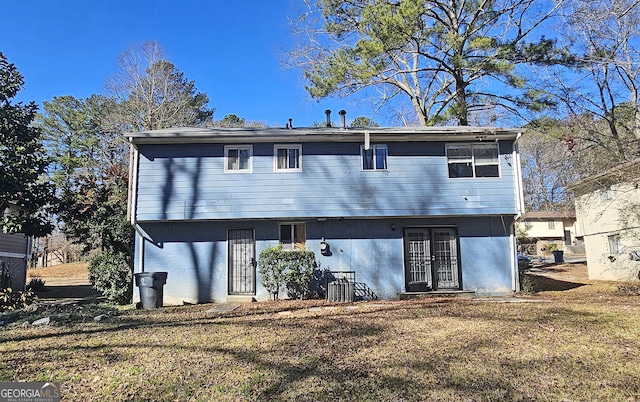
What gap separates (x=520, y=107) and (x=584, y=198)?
202 inches

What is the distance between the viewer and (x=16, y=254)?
14875 mm

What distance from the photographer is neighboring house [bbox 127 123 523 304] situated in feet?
35.9

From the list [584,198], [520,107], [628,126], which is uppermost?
[520,107]

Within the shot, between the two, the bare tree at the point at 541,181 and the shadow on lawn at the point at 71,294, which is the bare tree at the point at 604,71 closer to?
the bare tree at the point at 541,181

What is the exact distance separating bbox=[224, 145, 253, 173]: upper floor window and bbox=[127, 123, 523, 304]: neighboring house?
28mm

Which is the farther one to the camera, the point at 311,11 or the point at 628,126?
the point at 311,11

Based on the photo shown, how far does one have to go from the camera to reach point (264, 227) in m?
11.3

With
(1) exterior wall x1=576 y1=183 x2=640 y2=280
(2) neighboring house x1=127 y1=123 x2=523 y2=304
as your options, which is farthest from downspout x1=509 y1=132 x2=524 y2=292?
(1) exterior wall x1=576 y1=183 x2=640 y2=280

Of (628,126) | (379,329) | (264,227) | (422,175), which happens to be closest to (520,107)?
(628,126)

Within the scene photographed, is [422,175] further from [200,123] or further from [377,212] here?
[200,123]

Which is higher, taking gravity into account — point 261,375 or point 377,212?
point 377,212

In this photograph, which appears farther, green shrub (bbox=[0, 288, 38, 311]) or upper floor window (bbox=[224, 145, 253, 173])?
upper floor window (bbox=[224, 145, 253, 173])

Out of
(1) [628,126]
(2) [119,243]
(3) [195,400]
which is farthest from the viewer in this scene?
(1) [628,126]

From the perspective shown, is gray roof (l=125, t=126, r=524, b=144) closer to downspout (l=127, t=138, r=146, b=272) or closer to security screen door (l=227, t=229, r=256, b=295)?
downspout (l=127, t=138, r=146, b=272)
